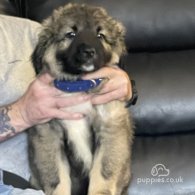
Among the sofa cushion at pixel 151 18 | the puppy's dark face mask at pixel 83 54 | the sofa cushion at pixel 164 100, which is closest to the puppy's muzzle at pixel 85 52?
the puppy's dark face mask at pixel 83 54

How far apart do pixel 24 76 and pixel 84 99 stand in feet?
0.76

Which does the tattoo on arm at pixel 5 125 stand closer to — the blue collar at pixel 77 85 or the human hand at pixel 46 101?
the human hand at pixel 46 101

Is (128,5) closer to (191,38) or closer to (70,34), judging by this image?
(191,38)

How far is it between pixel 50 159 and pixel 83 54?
354mm

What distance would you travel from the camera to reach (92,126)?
178 centimetres

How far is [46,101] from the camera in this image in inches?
67.8

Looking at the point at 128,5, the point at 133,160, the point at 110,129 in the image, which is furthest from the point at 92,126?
the point at 128,5

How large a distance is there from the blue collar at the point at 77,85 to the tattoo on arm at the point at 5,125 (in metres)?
0.18

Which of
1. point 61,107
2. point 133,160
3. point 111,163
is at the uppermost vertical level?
point 61,107

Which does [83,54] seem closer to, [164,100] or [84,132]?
[84,132]

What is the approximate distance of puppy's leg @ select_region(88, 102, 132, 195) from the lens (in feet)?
5.72

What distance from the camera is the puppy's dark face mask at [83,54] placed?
1.62 m

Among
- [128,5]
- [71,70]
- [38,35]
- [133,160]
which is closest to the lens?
[71,70]
